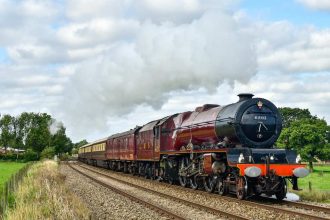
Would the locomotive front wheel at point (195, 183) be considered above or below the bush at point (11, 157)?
below

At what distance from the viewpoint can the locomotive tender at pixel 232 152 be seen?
1566 cm

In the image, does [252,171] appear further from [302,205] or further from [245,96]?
[245,96]

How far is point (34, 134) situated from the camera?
79.3 metres

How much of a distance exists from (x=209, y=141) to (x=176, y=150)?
365cm

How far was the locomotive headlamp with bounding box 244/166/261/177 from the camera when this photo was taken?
15023mm

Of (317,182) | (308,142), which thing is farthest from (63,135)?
(317,182)

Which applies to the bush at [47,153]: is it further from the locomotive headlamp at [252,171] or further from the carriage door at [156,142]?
the locomotive headlamp at [252,171]

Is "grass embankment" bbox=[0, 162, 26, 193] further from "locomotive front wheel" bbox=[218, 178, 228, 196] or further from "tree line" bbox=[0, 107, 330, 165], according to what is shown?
"tree line" bbox=[0, 107, 330, 165]

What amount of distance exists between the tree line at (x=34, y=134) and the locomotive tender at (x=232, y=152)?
184 feet

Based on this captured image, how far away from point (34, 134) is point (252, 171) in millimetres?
69129

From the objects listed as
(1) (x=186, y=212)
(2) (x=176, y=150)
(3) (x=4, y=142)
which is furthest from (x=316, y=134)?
(3) (x=4, y=142)

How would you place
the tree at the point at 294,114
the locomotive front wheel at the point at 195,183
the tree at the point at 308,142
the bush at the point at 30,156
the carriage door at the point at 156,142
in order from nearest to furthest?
the locomotive front wheel at the point at 195,183 < the carriage door at the point at 156,142 < the tree at the point at 308,142 < the bush at the point at 30,156 < the tree at the point at 294,114

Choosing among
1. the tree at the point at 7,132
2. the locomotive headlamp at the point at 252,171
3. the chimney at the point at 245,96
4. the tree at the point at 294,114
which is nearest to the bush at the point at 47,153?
the tree at the point at 7,132

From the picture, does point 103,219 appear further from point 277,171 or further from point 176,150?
point 176,150
